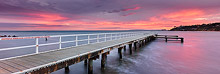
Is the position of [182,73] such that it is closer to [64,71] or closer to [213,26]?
[64,71]

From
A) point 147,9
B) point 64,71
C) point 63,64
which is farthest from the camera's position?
A: point 147,9

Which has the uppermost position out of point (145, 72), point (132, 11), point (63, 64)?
point (132, 11)

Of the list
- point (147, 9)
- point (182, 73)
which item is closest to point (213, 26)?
point (147, 9)

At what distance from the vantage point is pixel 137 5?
24016mm

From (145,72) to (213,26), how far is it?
789 ft

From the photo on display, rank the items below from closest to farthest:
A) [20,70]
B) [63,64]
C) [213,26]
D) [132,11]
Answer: [20,70]
[63,64]
[132,11]
[213,26]

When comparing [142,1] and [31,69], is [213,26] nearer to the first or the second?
[142,1]

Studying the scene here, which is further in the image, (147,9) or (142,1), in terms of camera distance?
(147,9)

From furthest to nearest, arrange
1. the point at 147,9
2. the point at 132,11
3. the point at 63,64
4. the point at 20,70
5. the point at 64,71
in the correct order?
the point at 132,11 → the point at 147,9 → the point at 64,71 → the point at 63,64 → the point at 20,70

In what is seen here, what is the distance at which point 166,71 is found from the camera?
340 inches

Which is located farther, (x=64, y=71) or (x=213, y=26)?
(x=213, y=26)

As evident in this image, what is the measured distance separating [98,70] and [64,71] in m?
2.35

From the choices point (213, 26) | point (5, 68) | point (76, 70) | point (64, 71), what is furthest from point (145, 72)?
point (213, 26)

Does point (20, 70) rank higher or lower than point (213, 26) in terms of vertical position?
lower
